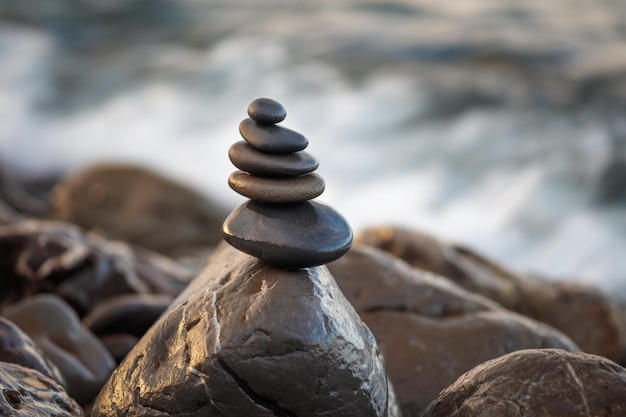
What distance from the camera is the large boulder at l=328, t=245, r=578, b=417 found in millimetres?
3383

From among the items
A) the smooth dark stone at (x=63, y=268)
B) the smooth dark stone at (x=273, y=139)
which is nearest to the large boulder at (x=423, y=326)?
the smooth dark stone at (x=273, y=139)

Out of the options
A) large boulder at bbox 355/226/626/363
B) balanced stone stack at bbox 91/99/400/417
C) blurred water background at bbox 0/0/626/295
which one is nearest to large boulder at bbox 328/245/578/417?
balanced stone stack at bbox 91/99/400/417

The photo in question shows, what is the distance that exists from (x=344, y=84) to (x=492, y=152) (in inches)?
111

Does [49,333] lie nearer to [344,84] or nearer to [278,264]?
[278,264]

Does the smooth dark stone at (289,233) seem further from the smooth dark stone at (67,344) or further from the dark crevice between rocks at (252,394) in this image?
the smooth dark stone at (67,344)

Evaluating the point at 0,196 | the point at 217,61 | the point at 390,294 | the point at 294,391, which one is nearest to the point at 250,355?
the point at 294,391

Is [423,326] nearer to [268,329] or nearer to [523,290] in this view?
[268,329]

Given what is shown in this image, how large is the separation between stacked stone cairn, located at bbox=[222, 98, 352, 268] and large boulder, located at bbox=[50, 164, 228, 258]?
590cm


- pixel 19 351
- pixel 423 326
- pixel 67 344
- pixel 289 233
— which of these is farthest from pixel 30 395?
pixel 423 326

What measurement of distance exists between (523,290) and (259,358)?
3.47 meters

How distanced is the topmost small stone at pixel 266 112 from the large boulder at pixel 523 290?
257 centimetres

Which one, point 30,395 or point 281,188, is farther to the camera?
point 30,395

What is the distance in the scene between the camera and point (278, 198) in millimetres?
2492

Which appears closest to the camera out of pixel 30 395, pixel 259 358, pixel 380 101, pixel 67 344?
pixel 259 358
